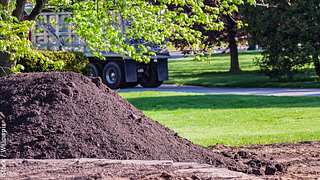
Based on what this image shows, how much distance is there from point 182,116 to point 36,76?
30.0ft

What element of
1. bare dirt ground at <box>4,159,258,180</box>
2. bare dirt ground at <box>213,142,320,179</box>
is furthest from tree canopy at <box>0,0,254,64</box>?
bare dirt ground at <box>4,159,258,180</box>

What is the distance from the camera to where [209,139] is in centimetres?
1412

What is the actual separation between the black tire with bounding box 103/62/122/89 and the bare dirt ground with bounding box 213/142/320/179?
19.4m

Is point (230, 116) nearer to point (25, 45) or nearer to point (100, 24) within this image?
point (100, 24)

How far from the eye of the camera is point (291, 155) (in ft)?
37.3

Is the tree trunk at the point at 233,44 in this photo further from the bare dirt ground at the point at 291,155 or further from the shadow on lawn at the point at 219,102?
the bare dirt ground at the point at 291,155

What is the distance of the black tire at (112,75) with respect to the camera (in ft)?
105

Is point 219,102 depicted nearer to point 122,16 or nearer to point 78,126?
point 122,16

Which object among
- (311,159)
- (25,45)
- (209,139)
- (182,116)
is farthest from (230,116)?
(25,45)

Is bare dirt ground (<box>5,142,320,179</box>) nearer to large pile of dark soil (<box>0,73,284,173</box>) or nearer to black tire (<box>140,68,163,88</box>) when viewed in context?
large pile of dark soil (<box>0,73,284,173</box>)

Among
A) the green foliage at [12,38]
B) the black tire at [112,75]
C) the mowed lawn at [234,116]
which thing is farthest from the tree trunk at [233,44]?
the green foliage at [12,38]

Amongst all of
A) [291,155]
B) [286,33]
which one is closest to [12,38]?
[291,155]

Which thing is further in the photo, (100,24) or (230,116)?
(230,116)

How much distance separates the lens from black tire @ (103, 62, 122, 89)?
105ft
